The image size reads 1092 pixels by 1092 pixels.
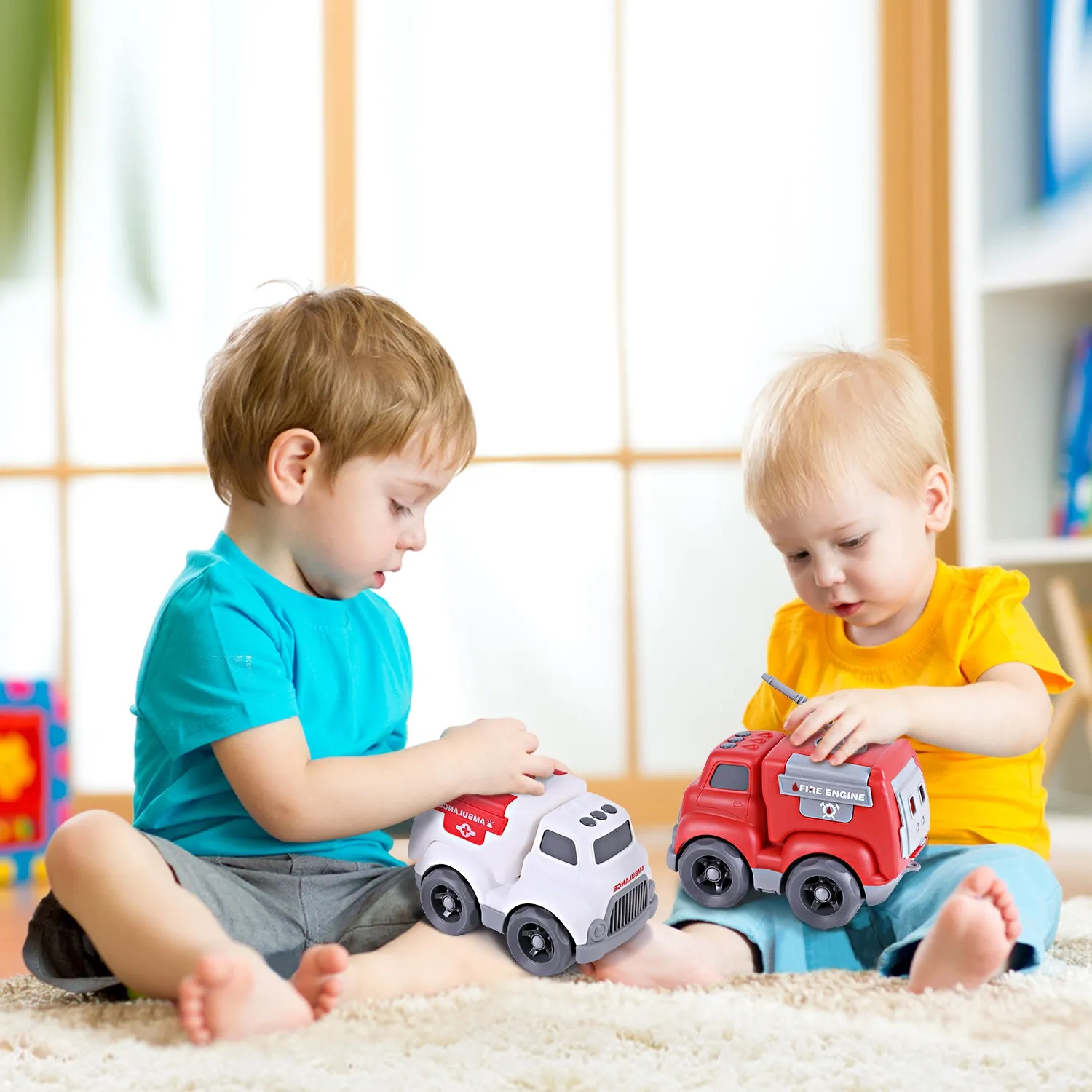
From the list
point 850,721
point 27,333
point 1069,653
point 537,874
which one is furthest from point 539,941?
point 27,333

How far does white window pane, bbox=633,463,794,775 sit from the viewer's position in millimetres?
2176

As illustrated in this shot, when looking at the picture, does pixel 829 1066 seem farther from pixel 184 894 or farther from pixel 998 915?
pixel 184 894

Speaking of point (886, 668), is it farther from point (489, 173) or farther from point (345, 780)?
point (489, 173)

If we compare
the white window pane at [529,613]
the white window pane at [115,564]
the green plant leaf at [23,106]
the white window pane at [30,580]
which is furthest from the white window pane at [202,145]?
the white window pane at [529,613]

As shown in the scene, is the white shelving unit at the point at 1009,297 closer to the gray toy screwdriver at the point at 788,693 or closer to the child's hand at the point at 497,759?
the gray toy screwdriver at the point at 788,693

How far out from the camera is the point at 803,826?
96 cm

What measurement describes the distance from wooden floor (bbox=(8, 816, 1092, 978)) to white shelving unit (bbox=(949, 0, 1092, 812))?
0.25 meters

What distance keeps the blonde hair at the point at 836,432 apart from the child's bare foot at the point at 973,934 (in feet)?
1.23

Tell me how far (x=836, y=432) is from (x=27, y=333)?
1575 mm

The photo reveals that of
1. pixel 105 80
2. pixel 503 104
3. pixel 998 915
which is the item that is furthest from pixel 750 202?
pixel 998 915

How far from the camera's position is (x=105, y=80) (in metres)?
2.15

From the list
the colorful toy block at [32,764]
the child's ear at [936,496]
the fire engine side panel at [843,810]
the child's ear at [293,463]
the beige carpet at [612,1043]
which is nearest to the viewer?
the beige carpet at [612,1043]

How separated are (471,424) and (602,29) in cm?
132

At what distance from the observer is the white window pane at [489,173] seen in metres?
2.15
